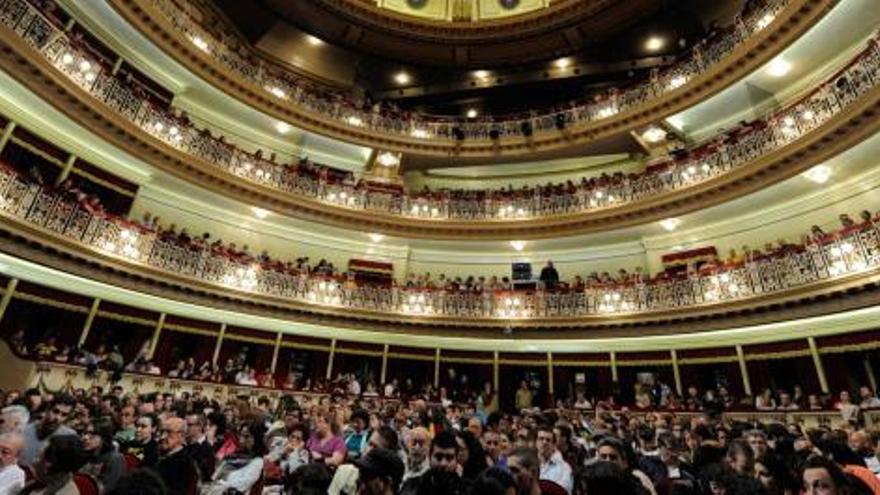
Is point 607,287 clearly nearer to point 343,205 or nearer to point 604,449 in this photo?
point 343,205

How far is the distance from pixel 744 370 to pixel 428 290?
8.75m

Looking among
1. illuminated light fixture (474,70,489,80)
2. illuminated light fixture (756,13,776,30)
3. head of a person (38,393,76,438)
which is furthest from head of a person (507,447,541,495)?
illuminated light fixture (474,70,489,80)

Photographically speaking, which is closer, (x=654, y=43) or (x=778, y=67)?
(x=778, y=67)

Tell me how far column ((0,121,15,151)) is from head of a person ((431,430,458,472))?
12322 mm

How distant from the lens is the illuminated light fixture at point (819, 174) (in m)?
12.0

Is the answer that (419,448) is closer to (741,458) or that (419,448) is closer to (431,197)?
(741,458)

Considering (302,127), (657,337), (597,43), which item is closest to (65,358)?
(302,127)

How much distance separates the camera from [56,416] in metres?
5.39

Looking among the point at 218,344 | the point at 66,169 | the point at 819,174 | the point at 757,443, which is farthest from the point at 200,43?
the point at 819,174

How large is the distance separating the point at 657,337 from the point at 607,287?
74.3 inches

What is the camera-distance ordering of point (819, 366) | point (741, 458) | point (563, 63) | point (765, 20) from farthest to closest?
point (563, 63) < point (765, 20) < point (819, 366) < point (741, 458)

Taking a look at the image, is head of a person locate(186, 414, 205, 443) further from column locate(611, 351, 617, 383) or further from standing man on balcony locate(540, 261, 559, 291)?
column locate(611, 351, 617, 383)

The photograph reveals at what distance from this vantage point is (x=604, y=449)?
388cm

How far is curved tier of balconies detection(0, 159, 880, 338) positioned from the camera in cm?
996
